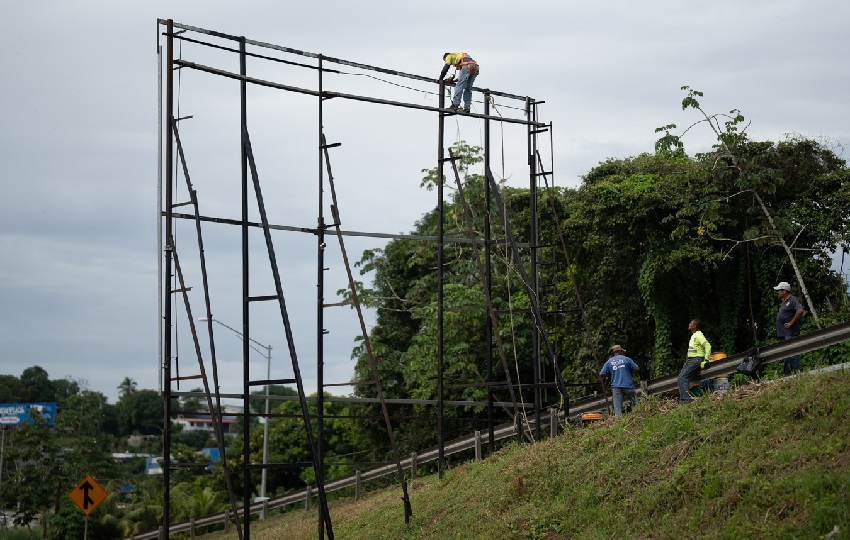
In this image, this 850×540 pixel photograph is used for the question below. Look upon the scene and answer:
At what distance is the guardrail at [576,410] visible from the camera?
17.6 metres

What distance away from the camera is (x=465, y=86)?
2106cm

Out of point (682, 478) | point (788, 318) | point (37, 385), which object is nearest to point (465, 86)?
point (788, 318)

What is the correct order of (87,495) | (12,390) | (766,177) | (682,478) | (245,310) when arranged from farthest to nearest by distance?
(12,390), (766,177), (87,495), (245,310), (682,478)

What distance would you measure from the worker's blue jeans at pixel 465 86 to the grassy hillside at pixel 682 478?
684 centimetres

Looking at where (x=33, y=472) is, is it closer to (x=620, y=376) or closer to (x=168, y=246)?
(x=168, y=246)

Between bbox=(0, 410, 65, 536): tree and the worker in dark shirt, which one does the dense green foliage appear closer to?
the worker in dark shirt

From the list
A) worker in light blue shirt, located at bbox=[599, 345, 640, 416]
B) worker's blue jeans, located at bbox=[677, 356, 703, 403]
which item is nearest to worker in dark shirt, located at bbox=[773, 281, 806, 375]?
worker's blue jeans, located at bbox=[677, 356, 703, 403]

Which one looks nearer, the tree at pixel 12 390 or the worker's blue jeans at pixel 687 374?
the worker's blue jeans at pixel 687 374

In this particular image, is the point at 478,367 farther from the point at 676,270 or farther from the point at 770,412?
the point at 770,412

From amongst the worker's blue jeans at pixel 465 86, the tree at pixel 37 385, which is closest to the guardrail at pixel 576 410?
the worker's blue jeans at pixel 465 86

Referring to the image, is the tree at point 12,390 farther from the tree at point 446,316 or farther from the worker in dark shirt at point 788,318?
the worker in dark shirt at point 788,318

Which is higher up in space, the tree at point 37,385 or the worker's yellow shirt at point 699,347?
the worker's yellow shirt at point 699,347

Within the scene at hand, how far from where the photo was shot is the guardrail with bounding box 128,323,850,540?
1759cm

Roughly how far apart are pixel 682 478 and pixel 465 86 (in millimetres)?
9847
